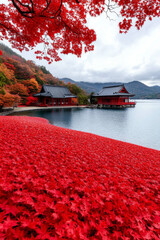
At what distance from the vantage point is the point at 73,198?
7.05 ft

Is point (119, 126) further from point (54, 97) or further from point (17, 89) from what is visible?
point (17, 89)

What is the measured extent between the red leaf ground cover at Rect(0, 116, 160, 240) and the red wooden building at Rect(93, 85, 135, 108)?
1462 inches

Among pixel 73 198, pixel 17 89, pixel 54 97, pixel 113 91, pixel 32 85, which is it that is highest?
pixel 32 85

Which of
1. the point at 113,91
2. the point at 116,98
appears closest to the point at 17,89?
the point at 116,98

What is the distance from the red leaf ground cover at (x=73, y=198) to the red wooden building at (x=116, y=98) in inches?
1462

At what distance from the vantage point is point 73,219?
173 centimetres

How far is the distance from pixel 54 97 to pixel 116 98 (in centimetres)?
2112

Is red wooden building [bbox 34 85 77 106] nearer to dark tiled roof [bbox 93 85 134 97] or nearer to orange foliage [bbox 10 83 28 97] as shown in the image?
orange foliage [bbox 10 83 28 97]

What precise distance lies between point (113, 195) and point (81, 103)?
3891cm

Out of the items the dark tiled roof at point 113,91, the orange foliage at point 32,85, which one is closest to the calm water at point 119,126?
the orange foliage at point 32,85

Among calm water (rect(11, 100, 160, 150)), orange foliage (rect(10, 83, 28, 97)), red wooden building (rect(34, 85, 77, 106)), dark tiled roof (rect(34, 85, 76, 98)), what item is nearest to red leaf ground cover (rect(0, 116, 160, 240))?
calm water (rect(11, 100, 160, 150))

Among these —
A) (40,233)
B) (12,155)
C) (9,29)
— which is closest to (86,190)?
(40,233)

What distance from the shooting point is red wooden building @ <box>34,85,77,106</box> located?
3391cm

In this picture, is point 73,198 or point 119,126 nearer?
point 73,198
